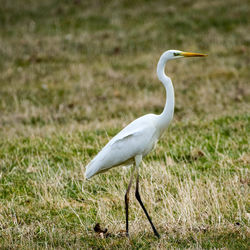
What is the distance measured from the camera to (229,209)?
4.87 meters

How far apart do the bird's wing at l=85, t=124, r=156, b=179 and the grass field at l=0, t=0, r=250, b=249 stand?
2.21 ft

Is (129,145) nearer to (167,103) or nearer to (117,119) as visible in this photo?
(167,103)

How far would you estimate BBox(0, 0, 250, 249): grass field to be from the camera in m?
4.79

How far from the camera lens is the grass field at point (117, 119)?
15.7ft

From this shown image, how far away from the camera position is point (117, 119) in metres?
10.7

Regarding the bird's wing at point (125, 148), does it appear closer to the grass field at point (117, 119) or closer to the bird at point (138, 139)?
the bird at point (138, 139)

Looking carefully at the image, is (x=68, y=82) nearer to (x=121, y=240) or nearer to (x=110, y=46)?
(x=110, y=46)

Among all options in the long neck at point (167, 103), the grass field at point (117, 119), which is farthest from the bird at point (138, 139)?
the grass field at point (117, 119)

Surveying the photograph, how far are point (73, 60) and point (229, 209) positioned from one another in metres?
14.0

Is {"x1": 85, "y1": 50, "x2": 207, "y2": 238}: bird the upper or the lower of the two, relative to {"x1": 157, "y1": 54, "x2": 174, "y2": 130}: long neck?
lower

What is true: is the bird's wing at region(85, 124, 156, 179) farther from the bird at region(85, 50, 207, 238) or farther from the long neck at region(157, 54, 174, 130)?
the long neck at region(157, 54, 174, 130)

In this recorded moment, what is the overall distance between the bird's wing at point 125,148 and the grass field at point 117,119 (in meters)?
0.67

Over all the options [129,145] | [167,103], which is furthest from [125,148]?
[167,103]

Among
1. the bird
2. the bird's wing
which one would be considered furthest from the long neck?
the bird's wing
